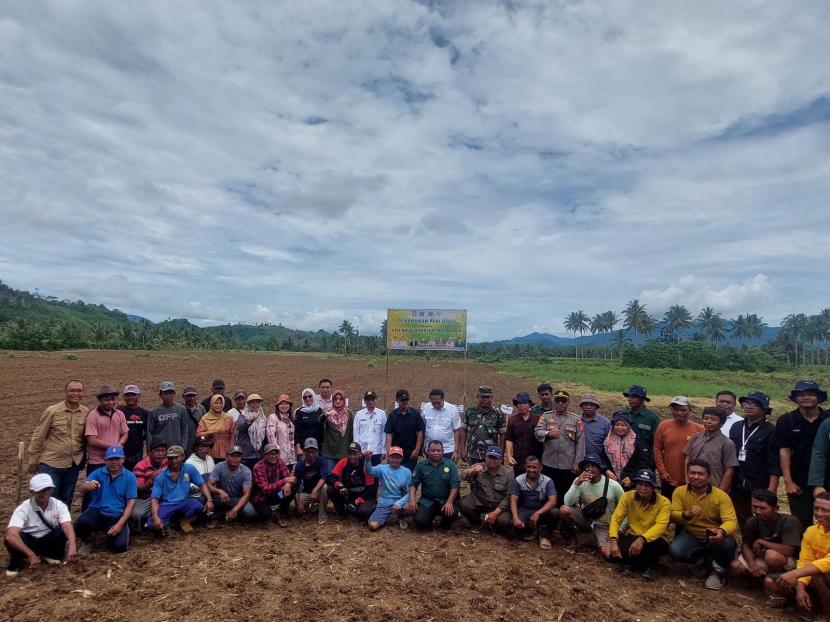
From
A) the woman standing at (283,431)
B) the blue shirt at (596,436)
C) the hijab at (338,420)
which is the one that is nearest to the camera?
the blue shirt at (596,436)

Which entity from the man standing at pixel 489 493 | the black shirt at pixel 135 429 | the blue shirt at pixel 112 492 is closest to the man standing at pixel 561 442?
the man standing at pixel 489 493

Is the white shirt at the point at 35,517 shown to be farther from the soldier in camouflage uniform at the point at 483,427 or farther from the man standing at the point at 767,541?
the man standing at the point at 767,541

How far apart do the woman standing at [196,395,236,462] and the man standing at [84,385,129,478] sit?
3.28 ft

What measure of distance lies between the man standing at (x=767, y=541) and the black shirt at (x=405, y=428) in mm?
3972

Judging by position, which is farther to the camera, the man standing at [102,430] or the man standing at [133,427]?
the man standing at [133,427]

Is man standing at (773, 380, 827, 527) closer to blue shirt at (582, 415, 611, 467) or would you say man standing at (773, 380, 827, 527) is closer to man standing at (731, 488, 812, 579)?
man standing at (731, 488, 812, 579)

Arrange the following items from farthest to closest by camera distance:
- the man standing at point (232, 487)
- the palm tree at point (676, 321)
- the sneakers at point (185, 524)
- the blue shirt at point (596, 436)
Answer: the palm tree at point (676, 321), the man standing at point (232, 487), the blue shirt at point (596, 436), the sneakers at point (185, 524)

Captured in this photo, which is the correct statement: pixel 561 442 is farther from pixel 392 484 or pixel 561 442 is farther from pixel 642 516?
pixel 392 484

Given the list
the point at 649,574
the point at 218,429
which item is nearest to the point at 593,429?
the point at 649,574

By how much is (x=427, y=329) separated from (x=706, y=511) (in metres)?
5.94

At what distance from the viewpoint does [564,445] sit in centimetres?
656

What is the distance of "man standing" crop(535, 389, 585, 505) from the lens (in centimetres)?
652

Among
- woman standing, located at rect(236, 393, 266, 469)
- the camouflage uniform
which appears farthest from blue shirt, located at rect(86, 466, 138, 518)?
the camouflage uniform

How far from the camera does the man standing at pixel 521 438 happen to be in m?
6.80
